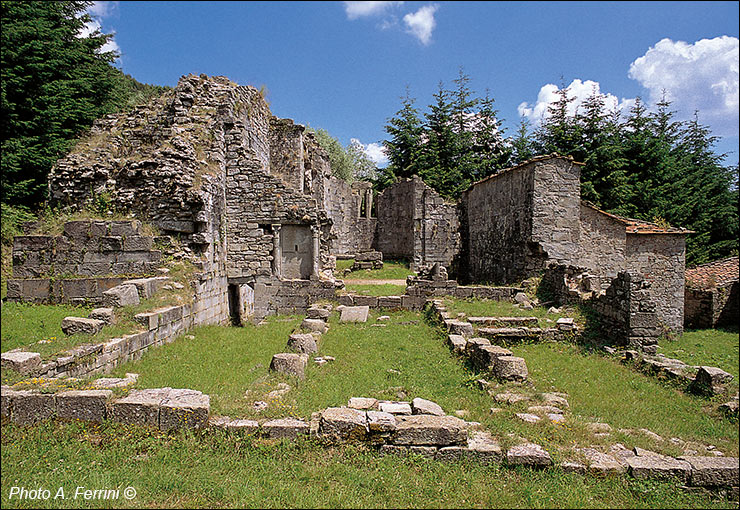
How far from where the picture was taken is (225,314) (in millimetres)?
14234

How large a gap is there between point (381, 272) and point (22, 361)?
20443mm

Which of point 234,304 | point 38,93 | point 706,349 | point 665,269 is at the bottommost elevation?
point 706,349

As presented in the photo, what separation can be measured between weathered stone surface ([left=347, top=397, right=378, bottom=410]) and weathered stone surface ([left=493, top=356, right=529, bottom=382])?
2770 mm

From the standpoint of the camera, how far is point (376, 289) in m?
19.2

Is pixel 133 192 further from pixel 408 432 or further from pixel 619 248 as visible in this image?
pixel 619 248

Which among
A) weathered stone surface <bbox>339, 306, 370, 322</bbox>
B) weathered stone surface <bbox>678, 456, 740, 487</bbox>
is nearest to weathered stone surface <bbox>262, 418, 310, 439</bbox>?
weathered stone surface <bbox>678, 456, 740, 487</bbox>

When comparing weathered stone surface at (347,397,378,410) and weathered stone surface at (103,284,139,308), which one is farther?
weathered stone surface at (103,284,139,308)

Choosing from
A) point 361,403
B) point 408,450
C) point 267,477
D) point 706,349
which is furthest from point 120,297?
point 706,349

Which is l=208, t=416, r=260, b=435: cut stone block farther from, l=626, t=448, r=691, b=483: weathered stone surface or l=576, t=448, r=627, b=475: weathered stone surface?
l=626, t=448, r=691, b=483: weathered stone surface

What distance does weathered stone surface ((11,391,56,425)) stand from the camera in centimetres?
502

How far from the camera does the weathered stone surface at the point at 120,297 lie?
871cm

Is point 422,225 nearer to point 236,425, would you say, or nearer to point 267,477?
point 236,425

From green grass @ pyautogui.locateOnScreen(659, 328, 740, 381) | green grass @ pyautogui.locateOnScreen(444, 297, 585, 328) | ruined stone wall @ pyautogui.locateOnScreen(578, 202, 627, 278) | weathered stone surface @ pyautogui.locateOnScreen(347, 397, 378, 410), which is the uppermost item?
ruined stone wall @ pyautogui.locateOnScreen(578, 202, 627, 278)

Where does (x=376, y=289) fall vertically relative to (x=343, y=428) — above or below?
above
